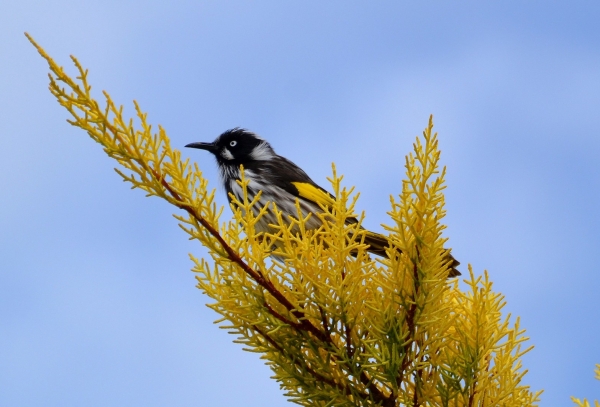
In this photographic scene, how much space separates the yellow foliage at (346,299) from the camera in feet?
9.01

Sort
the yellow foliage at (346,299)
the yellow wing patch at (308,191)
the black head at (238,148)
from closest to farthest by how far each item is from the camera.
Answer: the yellow foliage at (346,299), the yellow wing patch at (308,191), the black head at (238,148)

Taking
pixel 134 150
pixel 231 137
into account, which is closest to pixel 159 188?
pixel 134 150

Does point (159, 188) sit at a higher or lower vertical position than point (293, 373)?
higher

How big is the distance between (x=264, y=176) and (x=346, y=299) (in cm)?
303

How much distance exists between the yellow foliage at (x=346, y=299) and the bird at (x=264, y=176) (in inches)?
84.1

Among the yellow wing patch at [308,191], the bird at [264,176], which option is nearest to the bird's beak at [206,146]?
the bird at [264,176]

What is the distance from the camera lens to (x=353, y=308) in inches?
115

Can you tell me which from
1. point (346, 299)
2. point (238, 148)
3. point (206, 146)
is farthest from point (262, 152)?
point (346, 299)

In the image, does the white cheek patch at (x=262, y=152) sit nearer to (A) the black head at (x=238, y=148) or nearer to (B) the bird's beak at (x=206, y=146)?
(A) the black head at (x=238, y=148)

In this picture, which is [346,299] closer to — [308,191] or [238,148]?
[308,191]

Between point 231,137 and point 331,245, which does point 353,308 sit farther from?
point 231,137

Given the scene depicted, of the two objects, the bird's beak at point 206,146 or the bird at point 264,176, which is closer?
the bird at point 264,176

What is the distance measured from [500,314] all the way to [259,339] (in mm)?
1146

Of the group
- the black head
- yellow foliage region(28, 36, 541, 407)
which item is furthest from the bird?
yellow foliage region(28, 36, 541, 407)
